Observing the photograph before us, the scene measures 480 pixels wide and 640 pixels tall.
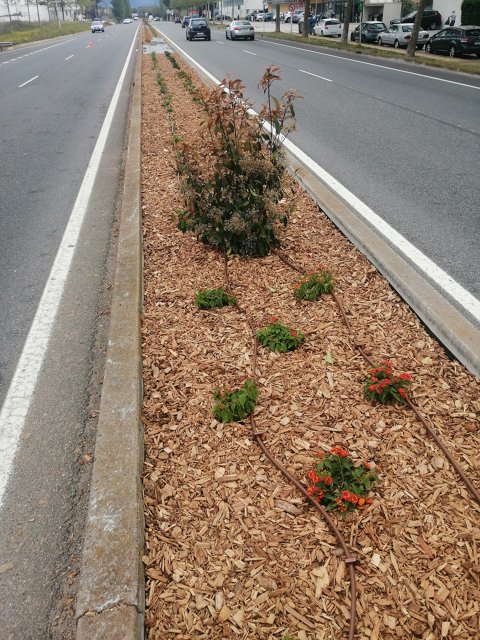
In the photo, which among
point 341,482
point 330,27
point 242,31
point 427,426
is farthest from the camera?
point 330,27

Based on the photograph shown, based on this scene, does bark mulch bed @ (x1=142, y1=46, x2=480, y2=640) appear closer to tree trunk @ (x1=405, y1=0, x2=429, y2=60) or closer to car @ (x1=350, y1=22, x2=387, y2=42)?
tree trunk @ (x1=405, y1=0, x2=429, y2=60)

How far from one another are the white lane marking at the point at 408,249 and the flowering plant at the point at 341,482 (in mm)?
1875

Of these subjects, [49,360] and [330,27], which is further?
[330,27]

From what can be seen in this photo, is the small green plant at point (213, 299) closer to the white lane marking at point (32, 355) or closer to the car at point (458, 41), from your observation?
the white lane marking at point (32, 355)

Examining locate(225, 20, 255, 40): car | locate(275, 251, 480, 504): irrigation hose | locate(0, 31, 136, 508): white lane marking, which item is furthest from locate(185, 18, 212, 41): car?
locate(275, 251, 480, 504): irrigation hose

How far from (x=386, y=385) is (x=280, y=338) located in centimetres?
86

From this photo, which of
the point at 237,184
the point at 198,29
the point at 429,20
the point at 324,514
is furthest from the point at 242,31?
the point at 324,514

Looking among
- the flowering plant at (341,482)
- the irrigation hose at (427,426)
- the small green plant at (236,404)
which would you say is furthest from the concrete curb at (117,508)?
the irrigation hose at (427,426)

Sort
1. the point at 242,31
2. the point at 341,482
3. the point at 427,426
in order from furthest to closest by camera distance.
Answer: the point at 242,31, the point at 427,426, the point at 341,482

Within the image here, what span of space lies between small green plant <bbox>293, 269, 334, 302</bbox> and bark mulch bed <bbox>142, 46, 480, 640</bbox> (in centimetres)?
9

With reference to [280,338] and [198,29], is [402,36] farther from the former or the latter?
[280,338]

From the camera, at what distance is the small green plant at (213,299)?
13.9 ft

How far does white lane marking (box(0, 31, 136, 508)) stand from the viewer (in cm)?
308

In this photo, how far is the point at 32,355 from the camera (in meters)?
3.86
